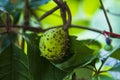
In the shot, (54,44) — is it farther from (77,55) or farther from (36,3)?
(36,3)

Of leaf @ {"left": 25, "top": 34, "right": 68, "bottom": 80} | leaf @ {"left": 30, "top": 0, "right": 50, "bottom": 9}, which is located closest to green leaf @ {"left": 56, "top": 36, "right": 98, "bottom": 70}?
leaf @ {"left": 25, "top": 34, "right": 68, "bottom": 80}

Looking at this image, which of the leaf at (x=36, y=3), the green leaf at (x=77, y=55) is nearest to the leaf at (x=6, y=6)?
the leaf at (x=36, y=3)

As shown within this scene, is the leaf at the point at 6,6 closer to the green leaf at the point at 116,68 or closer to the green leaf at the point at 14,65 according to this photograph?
the green leaf at the point at 14,65

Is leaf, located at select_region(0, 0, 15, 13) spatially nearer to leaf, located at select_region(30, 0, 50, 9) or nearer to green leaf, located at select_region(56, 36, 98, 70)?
leaf, located at select_region(30, 0, 50, 9)

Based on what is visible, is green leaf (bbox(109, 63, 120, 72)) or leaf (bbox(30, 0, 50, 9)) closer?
green leaf (bbox(109, 63, 120, 72))

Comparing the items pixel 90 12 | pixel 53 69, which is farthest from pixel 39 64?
pixel 90 12

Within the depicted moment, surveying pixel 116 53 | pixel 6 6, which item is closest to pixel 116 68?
pixel 116 53

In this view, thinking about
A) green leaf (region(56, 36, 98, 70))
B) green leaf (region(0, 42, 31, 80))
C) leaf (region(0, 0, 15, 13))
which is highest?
leaf (region(0, 0, 15, 13))
